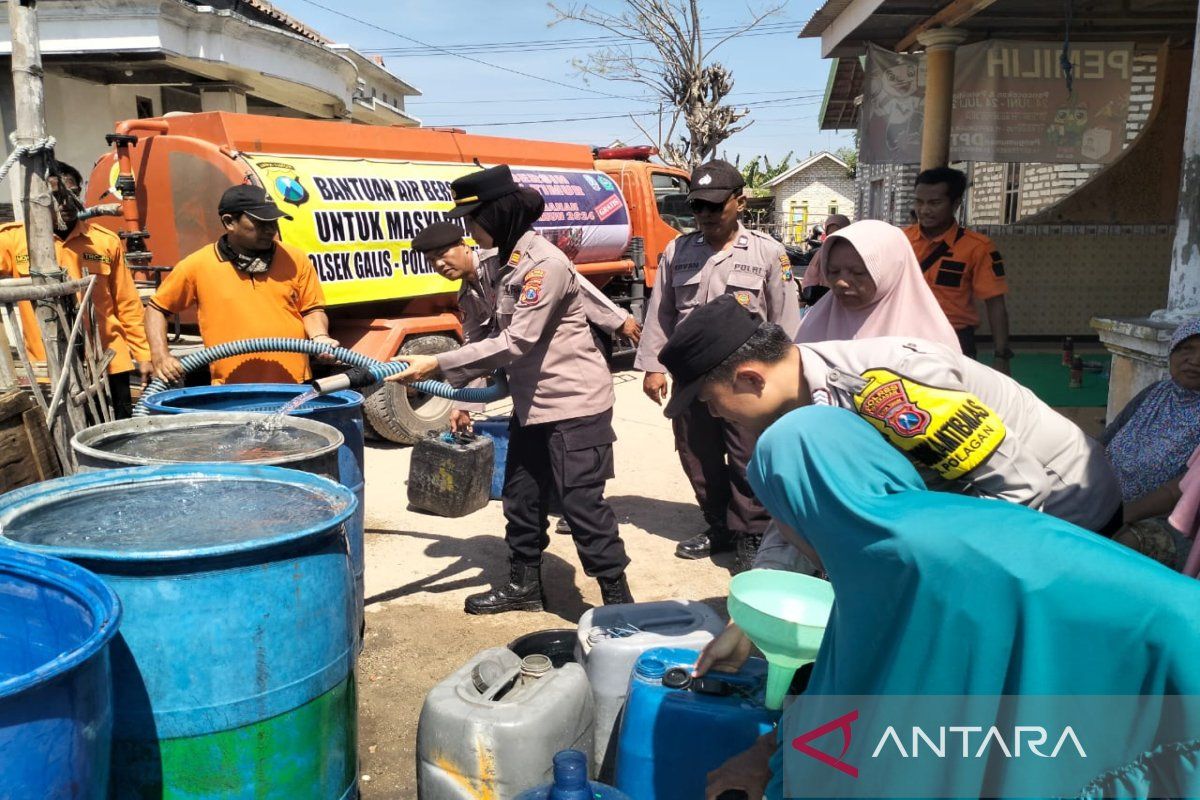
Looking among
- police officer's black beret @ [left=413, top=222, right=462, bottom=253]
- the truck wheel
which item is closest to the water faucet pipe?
police officer's black beret @ [left=413, top=222, right=462, bottom=253]

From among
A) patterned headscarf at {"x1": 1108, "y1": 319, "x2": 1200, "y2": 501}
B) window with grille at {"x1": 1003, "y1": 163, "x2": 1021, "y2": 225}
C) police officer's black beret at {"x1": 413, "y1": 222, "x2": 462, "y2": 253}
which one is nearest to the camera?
patterned headscarf at {"x1": 1108, "y1": 319, "x2": 1200, "y2": 501}

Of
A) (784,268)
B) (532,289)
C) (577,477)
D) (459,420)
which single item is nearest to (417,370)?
(532,289)

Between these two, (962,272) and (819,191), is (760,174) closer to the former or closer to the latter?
(819,191)

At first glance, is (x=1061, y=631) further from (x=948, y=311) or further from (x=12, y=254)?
(x=12, y=254)

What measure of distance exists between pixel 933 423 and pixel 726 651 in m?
0.92

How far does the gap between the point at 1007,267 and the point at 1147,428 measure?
8.05 metres

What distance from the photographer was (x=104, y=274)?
5.30 metres

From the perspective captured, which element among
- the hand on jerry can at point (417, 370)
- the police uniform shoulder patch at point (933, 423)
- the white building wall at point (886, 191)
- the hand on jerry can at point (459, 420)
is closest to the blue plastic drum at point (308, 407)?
the hand on jerry can at point (417, 370)

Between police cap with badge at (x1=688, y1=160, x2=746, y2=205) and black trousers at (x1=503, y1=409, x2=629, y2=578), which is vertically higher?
police cap with badge at (x1=688, y1=160, x2=746, y2=205)

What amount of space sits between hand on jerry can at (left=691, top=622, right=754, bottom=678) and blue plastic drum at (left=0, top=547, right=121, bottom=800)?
4.14 ft

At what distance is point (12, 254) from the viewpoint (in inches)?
207

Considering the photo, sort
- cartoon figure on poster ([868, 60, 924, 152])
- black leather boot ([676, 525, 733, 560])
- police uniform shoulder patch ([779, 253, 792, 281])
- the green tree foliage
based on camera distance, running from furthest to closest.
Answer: the green tree foliage → cartoon figure on poster ([868, 60, 924, 152]) → black leather boot ([676, 525, 733, 560]) → police uniform shoulder patch ([779, 253, 792, 281])

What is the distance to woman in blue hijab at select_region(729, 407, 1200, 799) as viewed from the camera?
3.84 feet

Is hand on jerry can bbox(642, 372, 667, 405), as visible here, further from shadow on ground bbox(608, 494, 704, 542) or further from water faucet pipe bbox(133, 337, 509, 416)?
shadow on ground bbox(608, 494, 704, 542)
